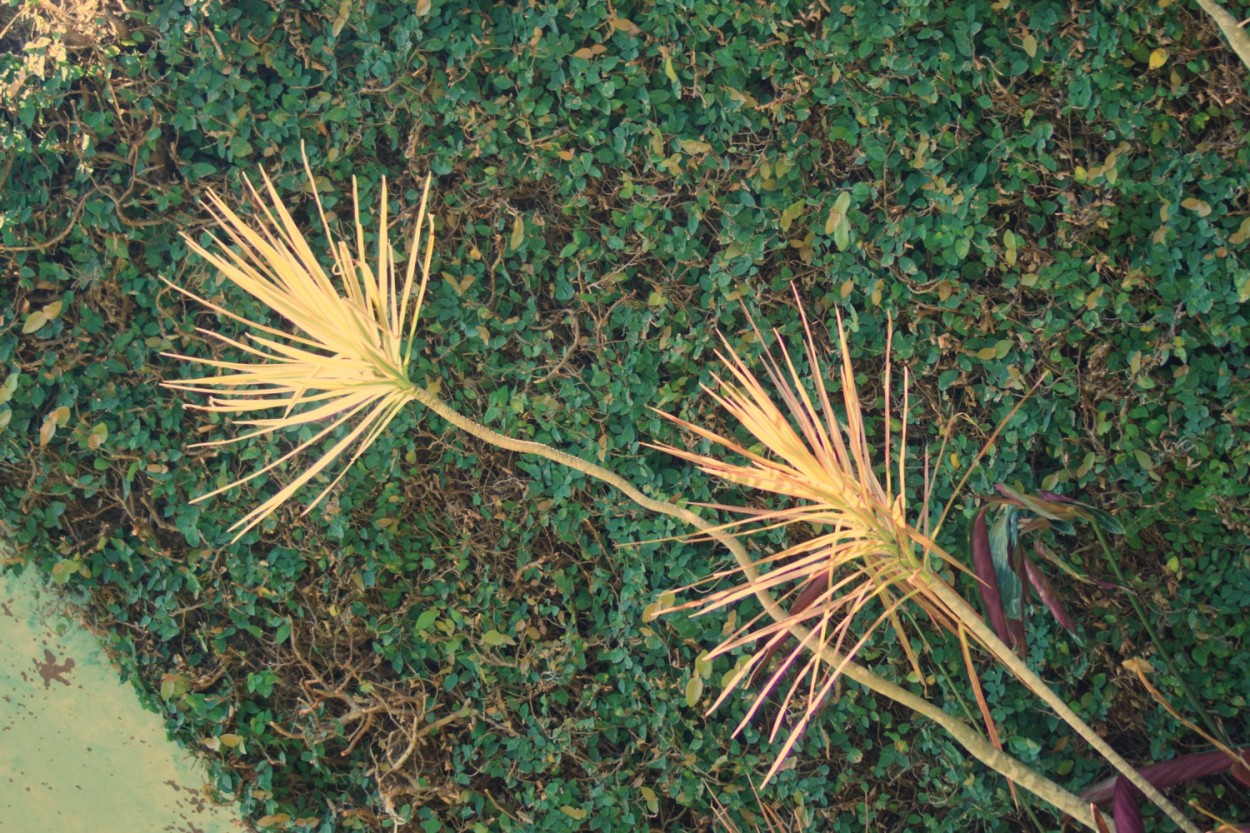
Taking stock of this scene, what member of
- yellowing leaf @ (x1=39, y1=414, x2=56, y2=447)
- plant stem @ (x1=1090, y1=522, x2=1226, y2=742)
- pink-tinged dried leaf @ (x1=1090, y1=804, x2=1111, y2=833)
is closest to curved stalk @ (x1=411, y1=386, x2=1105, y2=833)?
pink-tinged dried leaf @ (x1=1090, y1=804, x2=1111, y2=833)

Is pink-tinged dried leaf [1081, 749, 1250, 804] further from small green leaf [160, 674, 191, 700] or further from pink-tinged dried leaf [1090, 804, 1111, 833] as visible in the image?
small green leaf [160, 674, 191, 700]

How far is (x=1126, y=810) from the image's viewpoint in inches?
70.1

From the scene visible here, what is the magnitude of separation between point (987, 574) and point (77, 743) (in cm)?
230

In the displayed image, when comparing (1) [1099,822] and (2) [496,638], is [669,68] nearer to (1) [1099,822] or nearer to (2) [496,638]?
(2) [496,638]

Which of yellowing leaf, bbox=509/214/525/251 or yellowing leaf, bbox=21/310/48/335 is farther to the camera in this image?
yellowing leaf, bbox=21/310/48/335

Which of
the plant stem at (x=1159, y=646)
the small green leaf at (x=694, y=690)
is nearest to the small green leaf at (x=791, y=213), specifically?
the plant stem at (x=1159, y=646)

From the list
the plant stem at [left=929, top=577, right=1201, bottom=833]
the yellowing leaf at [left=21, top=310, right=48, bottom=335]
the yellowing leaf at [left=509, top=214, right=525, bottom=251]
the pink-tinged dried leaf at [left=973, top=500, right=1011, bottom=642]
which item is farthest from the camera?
the yellowing leaf at [left=21, top=310, right=48, bottom=335]

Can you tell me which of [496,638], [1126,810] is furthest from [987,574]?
[496,638]

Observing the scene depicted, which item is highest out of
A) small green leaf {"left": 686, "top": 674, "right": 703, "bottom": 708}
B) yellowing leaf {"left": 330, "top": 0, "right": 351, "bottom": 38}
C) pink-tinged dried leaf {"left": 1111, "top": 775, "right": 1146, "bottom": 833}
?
yellowing leaf {"left": 330, "top": 0, "right": 351, "bottom": 38}

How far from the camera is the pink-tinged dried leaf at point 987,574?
1758 mm

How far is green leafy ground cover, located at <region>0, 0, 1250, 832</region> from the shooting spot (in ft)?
6.93

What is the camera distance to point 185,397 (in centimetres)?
247

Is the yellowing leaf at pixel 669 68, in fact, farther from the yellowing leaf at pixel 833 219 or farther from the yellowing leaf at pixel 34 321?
the yellowing leaf at pixel 34 321

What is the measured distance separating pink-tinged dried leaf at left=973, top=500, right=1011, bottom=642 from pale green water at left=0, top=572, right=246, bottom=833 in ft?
6.37
